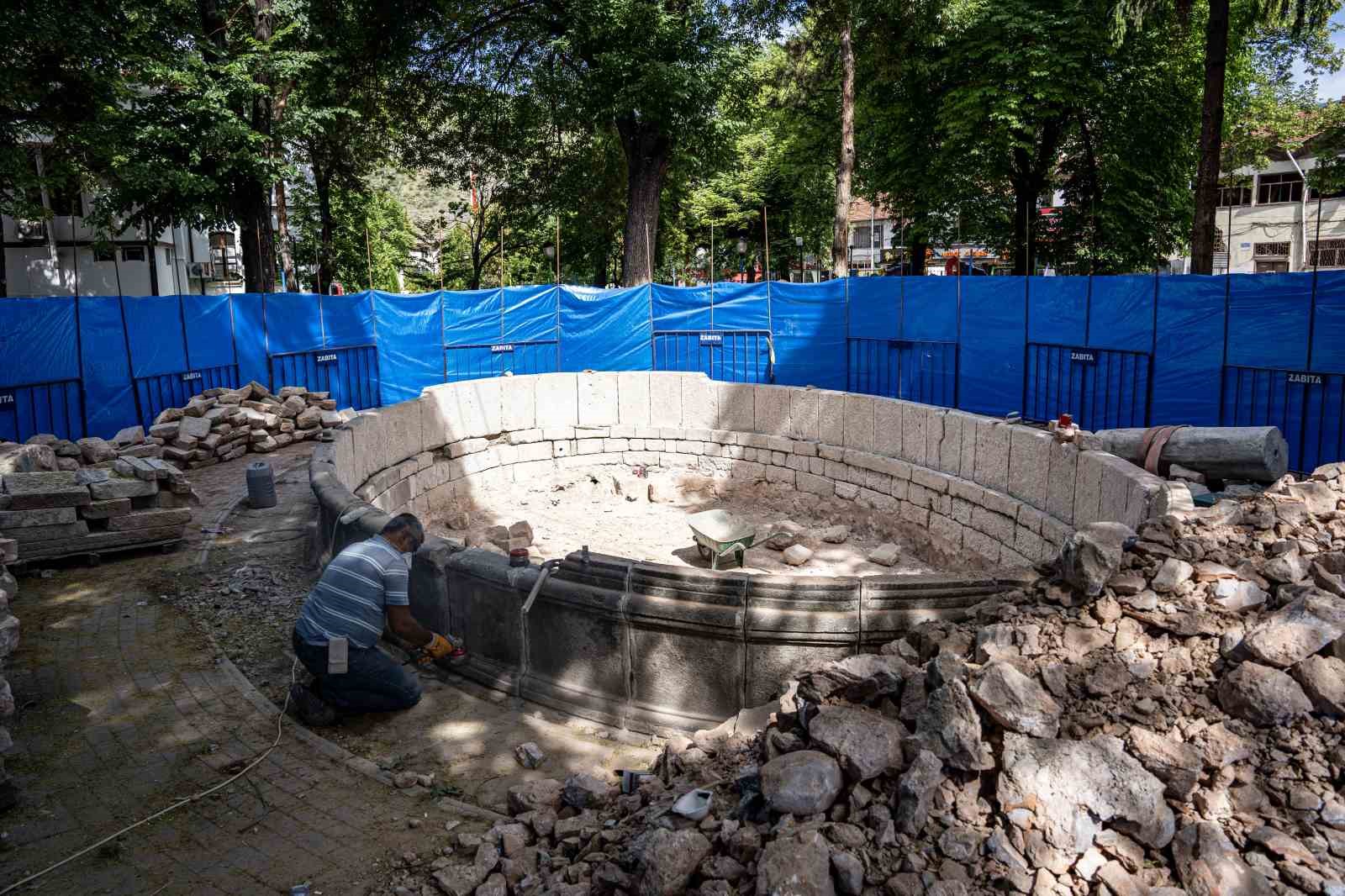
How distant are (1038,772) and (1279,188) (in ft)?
166

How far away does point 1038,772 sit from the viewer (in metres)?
3.80

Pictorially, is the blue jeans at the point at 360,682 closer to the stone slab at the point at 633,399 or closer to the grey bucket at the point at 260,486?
the grey bucket at the point at 260,486

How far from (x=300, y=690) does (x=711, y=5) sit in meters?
19.5

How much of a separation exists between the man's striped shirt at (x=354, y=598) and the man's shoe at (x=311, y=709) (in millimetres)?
386

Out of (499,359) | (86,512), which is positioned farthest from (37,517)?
(499,359)

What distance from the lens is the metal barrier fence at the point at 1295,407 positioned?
34.6 ft

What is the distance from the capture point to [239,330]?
16.5m

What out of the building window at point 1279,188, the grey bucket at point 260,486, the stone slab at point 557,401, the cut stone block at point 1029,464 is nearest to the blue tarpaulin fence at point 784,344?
the cut stone block at point 1029,464

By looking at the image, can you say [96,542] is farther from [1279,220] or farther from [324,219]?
[1279,220]

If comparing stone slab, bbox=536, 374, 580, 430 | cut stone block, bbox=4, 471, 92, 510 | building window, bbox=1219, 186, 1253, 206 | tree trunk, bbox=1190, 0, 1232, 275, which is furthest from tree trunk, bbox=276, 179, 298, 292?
building window, bbox=1219, 186, 1253, 206

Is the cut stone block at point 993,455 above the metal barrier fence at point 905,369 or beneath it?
beneath

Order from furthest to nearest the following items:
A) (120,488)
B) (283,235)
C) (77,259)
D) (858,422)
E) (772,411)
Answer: (77,259)
(283,235)
(772,411)
(858,422)
(120,488)

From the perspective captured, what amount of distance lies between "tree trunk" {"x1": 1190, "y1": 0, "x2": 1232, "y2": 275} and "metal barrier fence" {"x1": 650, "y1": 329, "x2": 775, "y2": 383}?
7.75m

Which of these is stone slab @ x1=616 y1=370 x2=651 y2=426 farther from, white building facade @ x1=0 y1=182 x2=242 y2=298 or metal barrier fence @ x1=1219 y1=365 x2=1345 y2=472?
white building facade @ x1=0 y1=182 x2=242 y2=298
